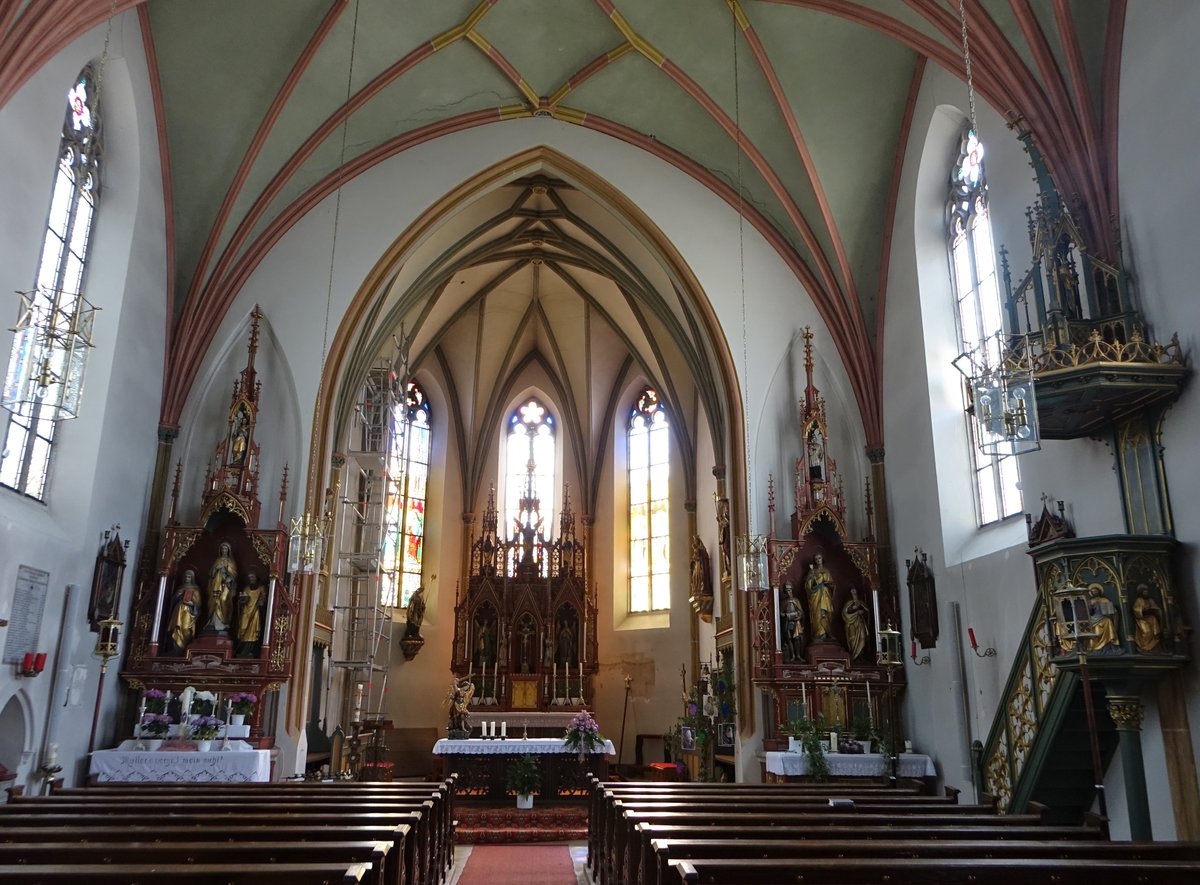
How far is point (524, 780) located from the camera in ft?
52.9

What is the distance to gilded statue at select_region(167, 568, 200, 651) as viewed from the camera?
1432 cm

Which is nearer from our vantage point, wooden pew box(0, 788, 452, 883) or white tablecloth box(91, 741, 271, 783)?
wooden pew box(0, 788, 452, 883)

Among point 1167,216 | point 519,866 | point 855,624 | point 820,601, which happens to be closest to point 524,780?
point 519,866

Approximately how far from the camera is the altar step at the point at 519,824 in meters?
14.0

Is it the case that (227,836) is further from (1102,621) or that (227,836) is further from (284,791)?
(1102,621)

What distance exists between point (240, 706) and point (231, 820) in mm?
7319

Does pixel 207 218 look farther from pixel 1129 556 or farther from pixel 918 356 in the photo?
pixel 1129 556

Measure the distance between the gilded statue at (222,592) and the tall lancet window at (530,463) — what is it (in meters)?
11.3

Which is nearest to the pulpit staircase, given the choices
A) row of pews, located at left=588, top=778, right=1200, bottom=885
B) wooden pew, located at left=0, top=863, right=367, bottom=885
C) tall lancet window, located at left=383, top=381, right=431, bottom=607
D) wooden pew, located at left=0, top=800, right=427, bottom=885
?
row of pews, located at left=588, top=778, right=1200, bottom=885

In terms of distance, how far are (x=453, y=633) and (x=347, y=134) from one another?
13.0m

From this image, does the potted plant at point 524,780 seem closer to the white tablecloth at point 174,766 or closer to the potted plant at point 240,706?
the potted plant at point 240,706

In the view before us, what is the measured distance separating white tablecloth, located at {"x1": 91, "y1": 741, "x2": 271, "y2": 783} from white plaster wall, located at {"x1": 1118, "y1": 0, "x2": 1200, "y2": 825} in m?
10.9

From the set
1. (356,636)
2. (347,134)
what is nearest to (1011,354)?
(347,134)

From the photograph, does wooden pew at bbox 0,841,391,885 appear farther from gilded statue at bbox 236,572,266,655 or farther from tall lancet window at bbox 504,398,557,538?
tall lancet window at bbox 504,398,557,538
